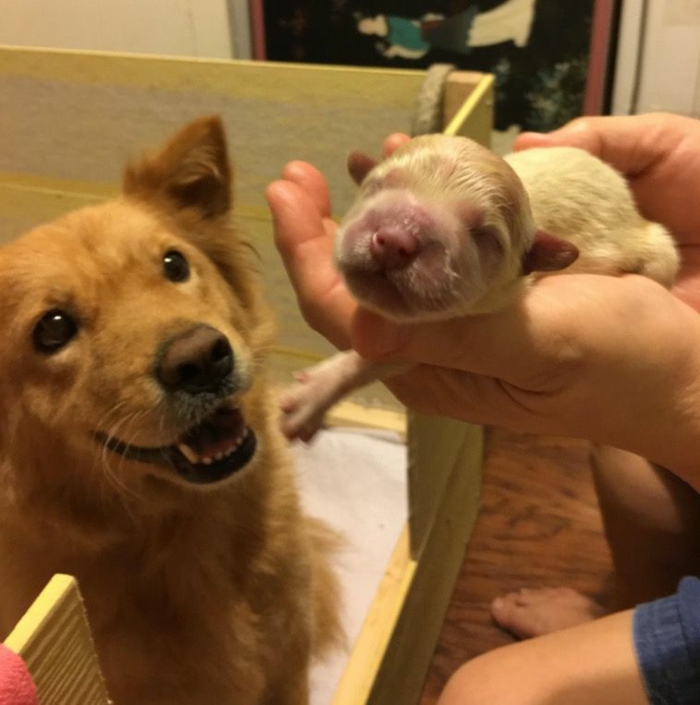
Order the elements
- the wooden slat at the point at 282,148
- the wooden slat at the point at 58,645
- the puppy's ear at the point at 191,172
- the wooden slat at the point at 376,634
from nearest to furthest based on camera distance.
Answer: the wooden slat at the point at 58,645, the puppy's ear at the point at 191,172, the wooden slat at the point at 376,634, the wooden slat at the point at 282,148

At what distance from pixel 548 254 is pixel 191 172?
533 millimetres

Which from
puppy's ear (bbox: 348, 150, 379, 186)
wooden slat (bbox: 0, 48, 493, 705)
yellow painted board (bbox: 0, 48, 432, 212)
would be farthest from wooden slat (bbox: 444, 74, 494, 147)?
puppy's ear (bbox: 348, 150, 379, 186)

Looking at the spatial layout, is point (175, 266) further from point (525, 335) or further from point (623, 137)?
point (623, 137)

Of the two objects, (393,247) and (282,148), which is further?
(282,148)

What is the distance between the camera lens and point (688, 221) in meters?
1.12

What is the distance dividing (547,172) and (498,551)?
0.94 metres

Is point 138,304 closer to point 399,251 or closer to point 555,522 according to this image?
point 399,251

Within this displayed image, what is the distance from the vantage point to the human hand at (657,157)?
105 centimetres

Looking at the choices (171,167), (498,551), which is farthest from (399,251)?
(498,551)

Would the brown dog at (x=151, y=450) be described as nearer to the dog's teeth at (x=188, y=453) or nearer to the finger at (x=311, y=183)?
the dog's teeth at (x=188, y=453)

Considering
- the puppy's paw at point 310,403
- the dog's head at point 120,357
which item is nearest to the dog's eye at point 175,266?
the dog's head at point 120,357

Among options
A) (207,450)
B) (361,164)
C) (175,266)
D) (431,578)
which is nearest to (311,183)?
(361,164)

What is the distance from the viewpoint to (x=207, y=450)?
92 centimetres

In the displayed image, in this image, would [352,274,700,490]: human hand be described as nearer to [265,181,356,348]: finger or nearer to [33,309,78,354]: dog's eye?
[265,181,356,348]: finger
